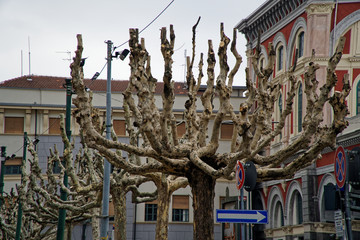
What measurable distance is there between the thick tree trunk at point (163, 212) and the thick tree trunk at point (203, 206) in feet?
22.3

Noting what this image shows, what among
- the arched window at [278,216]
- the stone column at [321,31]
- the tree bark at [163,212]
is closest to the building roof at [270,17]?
the stone column at [321,31]

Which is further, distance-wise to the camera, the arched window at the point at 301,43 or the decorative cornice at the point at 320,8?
the arched window at the point at 301,43

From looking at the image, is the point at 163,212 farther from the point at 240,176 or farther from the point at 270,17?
the point at 270,17

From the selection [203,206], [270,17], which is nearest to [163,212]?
[203,206]

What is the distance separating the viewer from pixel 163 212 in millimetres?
23516

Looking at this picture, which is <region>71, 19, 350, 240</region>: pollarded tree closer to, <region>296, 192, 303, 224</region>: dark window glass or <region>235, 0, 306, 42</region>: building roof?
<region>235, 0, 306, 42</region>: building roof

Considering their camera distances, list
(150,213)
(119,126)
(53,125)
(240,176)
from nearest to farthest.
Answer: (240,176), (150,213), (53,125), (119,126)

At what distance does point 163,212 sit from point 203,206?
276 inches

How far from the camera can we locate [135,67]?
16734 mm

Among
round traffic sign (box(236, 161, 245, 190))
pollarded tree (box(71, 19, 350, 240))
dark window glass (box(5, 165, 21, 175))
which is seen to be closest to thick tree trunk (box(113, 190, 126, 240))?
pollarded tree (box(71, 19, 350, 240))

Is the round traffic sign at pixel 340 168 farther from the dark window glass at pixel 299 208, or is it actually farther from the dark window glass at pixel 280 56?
the dark window glass at pixel 280 56

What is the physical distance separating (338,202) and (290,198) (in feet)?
105

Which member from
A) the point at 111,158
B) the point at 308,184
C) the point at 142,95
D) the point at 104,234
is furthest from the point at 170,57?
the point at 308,184

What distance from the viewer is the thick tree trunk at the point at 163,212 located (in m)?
23.5
